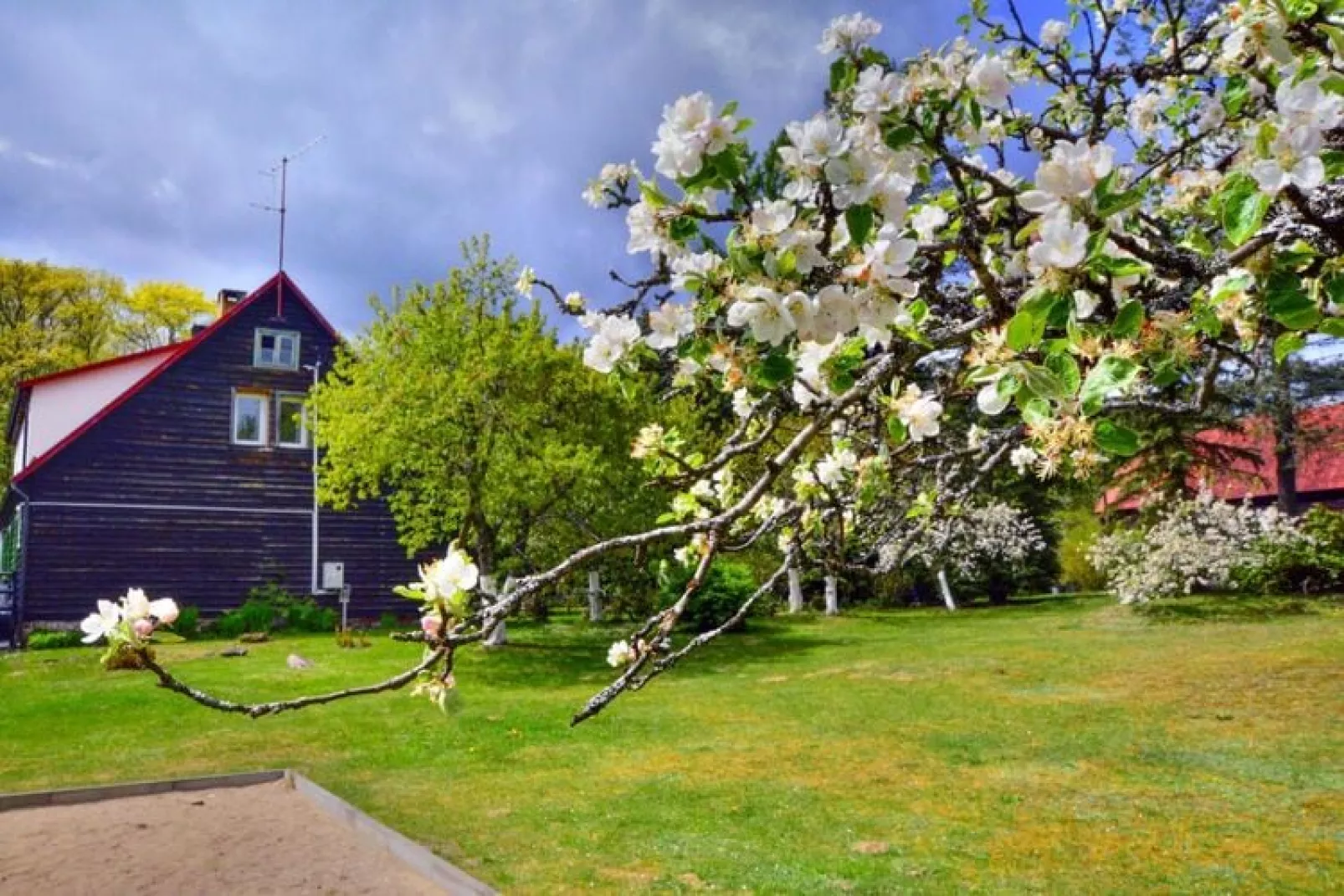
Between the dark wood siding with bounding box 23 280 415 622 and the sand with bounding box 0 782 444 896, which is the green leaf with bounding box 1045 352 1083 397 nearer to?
the sand with bounding box 0 782 444 896

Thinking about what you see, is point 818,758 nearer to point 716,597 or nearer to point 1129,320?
point 1129,320

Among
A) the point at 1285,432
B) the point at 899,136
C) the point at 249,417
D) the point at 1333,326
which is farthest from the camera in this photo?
the point at 1285,432

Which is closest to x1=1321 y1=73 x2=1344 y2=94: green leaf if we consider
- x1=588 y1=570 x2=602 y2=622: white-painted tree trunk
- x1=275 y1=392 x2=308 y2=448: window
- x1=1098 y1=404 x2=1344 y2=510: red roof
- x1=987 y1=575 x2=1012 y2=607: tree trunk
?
x1=1098 y1=404 x2=1344 y2=510: red roof

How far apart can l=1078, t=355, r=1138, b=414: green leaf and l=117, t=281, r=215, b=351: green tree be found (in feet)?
133

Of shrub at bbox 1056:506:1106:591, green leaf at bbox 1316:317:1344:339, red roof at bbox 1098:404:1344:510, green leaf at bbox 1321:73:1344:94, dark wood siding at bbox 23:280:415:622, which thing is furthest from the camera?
shrub at bbox 1056:506:1106:591

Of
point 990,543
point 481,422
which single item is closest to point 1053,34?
point 481,422

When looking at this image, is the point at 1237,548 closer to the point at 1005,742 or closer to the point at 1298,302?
the point at 1005,742

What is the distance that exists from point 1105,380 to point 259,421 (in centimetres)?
2394

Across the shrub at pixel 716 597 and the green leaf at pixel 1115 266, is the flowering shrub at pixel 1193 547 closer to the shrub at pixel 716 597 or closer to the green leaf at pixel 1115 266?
the shrub at pixel 716 597

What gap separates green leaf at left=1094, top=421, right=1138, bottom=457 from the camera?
162 cm

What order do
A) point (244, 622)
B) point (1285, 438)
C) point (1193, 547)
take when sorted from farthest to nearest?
point (1285, 438), point (1193, 547), point (244, 622)

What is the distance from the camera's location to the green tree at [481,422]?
1620 centimetres

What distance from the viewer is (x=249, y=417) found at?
2286 centimetres

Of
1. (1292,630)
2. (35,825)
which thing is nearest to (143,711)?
(35,825)
